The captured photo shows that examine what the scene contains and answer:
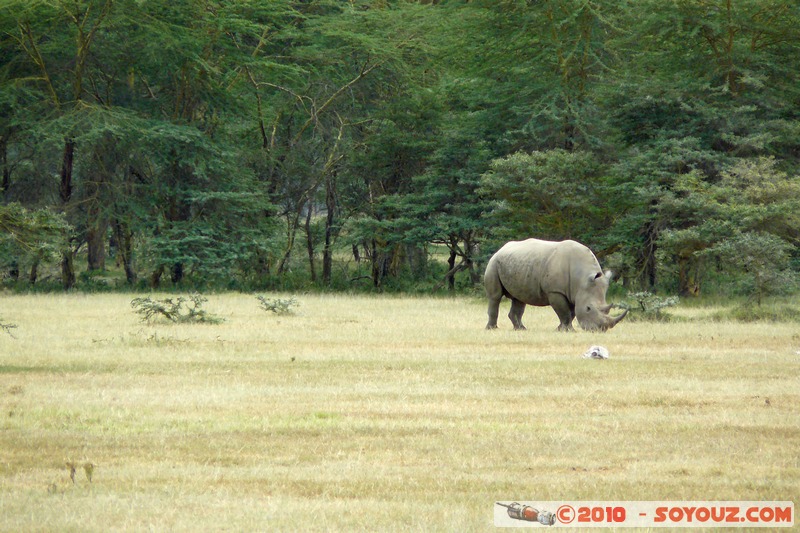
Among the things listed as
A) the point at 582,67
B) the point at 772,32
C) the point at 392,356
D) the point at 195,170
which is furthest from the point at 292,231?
the point at 392,356

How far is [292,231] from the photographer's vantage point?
36.8 metres

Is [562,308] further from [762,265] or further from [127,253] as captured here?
[127,253]

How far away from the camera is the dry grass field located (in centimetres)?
736

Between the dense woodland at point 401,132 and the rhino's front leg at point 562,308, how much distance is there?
4.99 meters

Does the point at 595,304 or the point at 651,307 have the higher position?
the point at 595,304

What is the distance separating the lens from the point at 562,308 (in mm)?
19453

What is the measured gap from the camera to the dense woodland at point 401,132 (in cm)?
2766

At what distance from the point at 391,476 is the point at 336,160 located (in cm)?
2736

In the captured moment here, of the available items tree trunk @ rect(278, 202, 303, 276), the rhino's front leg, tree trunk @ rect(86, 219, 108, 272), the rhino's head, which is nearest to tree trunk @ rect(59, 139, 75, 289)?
tree trunk @ rect(86, 219, 108, 272)

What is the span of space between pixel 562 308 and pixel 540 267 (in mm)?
784

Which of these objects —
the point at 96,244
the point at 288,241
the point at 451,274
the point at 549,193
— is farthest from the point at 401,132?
the point at 96,244

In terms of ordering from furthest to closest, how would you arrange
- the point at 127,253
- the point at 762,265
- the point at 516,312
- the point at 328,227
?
1. the point at 328,227
2. the point at 127,253
3. the point at 762,265
4. the point at 516,312

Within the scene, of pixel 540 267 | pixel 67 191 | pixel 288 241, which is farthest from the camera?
pixel 288 241

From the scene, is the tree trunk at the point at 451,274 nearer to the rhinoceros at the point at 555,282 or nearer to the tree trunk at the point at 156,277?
the tree trunk at the point at 156,277
